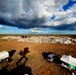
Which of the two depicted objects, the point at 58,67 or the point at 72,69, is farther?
the point at 58,67

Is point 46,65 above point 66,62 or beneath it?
beneath

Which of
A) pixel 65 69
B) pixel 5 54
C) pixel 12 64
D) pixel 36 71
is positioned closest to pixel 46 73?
pixel 36 71

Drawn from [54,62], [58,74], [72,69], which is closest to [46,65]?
[54,62]

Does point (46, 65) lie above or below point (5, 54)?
below

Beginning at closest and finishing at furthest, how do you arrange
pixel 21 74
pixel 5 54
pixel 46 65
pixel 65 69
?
pixel 21 74 → pixel 65 69 → pixel 46 65 → pixel 5 54

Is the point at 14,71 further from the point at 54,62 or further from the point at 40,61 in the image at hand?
the point at 54,62

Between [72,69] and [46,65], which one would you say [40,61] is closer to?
[46,65]

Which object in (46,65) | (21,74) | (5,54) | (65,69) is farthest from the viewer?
(5,54)

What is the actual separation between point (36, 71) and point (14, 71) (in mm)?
5867

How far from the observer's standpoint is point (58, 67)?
26.9 m

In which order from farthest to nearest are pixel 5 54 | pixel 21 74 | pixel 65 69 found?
pixel 5 54
pixel 65 69
pixel 21 74

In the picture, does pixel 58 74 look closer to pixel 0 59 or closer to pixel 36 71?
pixel 36 71

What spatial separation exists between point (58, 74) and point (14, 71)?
1154cm

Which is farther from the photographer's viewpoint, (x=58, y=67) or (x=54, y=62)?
(x=54, y=62)
